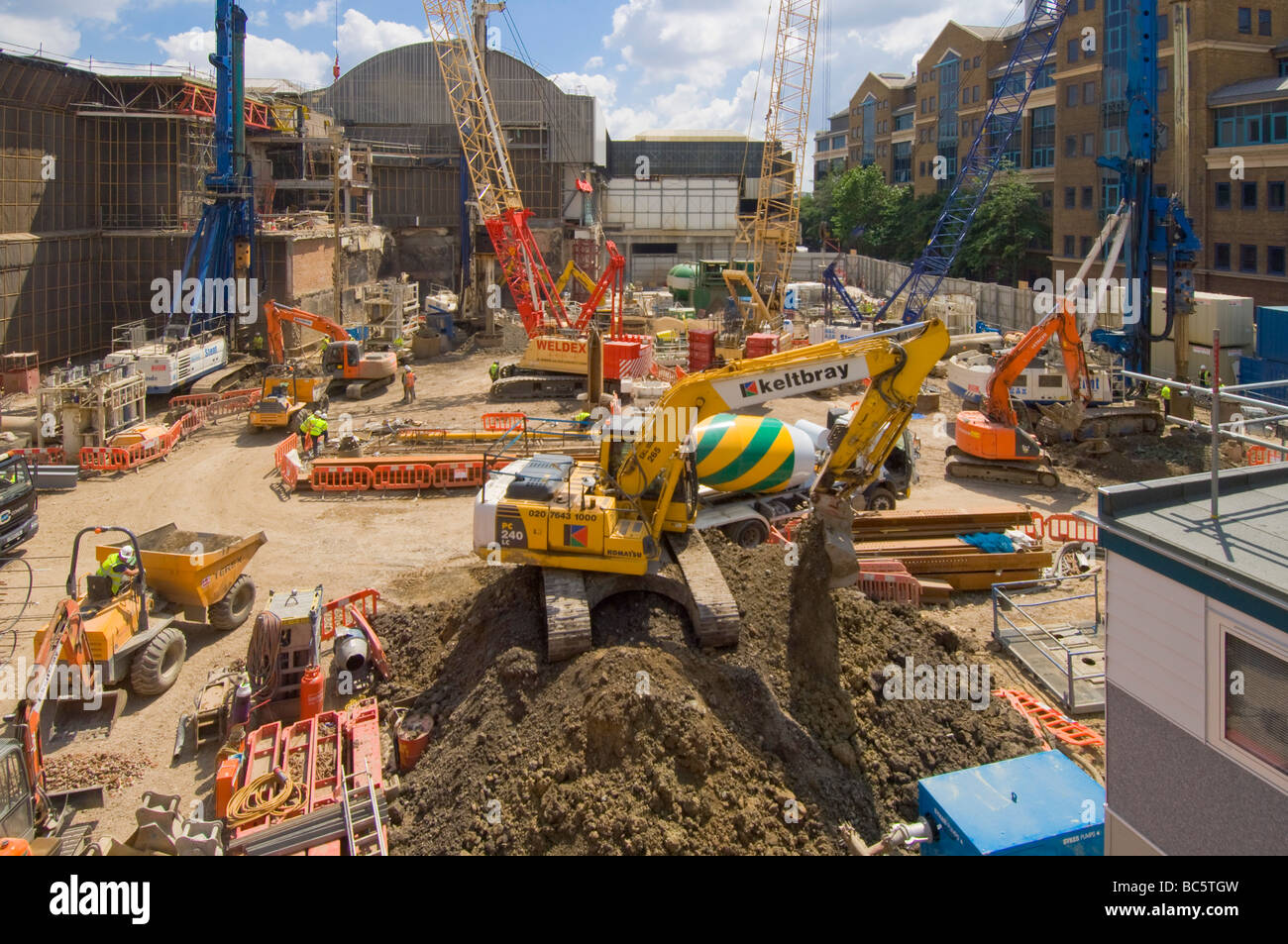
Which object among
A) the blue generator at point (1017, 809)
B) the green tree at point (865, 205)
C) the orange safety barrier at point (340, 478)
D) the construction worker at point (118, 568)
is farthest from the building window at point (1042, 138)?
the construction worker at point (118, 568)

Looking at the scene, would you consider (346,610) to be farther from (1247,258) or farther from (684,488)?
(1247,258)

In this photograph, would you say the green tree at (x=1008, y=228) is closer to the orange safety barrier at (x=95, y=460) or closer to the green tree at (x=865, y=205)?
the green tree at (x=865, y=205)

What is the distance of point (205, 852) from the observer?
8672 millimetres

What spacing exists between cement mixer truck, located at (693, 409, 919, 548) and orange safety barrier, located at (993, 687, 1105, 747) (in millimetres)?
5545

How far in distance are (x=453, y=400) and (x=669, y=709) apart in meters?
22.3

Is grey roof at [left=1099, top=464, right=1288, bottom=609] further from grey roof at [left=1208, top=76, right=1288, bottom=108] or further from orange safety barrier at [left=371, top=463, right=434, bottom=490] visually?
grey roof at [left=1208, top=76, right=1288, bottom=108]

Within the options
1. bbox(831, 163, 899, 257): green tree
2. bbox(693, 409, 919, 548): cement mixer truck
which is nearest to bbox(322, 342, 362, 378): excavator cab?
bbox(693, 409, 919, 548): cement mixer truck

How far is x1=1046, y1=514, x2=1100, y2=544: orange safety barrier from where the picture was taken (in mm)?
17672


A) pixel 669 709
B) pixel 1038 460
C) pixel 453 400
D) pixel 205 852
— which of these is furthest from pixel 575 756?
pixel 453 400

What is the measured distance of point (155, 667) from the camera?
12.3 metres

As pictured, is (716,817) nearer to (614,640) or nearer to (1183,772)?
(614,640)

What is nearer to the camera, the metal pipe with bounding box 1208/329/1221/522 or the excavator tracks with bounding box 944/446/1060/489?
the metal pipe with bounding box 1208/329/1221/522

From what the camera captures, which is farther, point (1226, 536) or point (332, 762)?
point (332, 762)
